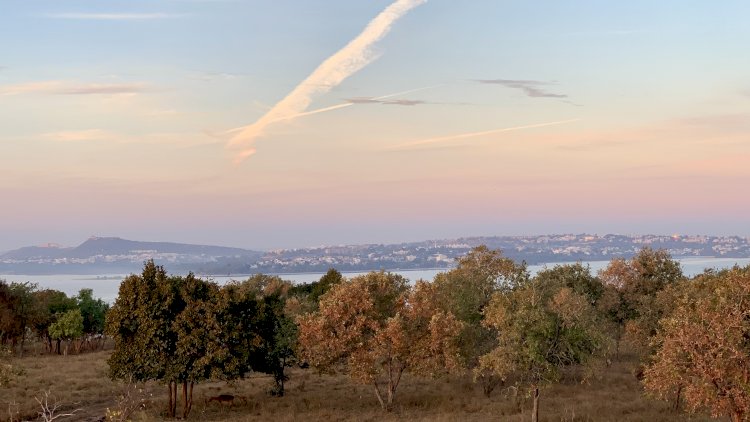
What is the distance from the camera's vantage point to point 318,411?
5316cm

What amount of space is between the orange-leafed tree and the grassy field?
346 centimetres

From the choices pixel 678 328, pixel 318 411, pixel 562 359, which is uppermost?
pixel 678 328

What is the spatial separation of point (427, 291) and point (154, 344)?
21.0m

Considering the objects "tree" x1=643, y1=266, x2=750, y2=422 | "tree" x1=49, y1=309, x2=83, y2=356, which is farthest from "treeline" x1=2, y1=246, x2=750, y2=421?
"tree" x1=49, y1=309, x2=83, y2=356

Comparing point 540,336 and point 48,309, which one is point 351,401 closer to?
point 540,336

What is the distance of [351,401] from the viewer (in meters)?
58.3

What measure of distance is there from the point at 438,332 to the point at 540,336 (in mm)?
8512

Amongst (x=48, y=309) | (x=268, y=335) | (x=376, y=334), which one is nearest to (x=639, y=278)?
(x=376, y=334)

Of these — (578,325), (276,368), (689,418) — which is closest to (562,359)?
(578,325)

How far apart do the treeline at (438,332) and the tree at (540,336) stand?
0.09 metres

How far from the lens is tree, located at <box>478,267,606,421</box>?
45.0 metres

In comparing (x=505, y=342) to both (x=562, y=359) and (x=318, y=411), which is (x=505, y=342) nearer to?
(x=562, y=359)

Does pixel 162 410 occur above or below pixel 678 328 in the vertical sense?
below

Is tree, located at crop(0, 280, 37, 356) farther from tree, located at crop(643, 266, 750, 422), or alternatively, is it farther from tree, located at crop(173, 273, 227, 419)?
tree, located at crop(643, 266, 750, 422)
